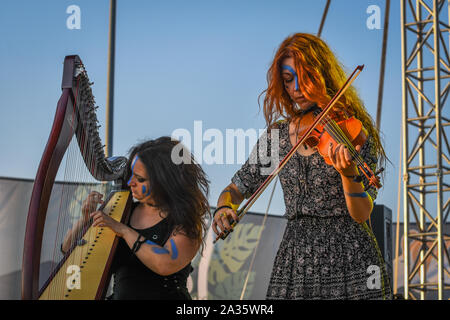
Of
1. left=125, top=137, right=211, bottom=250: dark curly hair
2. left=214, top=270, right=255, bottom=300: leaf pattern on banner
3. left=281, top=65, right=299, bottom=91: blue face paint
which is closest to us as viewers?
left=281, top=65, right=299, bottom=91: blue face paint

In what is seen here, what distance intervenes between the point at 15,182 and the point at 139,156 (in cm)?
286

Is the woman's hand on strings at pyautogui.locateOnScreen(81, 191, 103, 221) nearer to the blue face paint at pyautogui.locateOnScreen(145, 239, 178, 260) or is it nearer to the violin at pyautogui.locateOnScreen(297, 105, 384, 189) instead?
the blue face paint at pyautogui.locateOnScreen(145, 239, 178, 260)

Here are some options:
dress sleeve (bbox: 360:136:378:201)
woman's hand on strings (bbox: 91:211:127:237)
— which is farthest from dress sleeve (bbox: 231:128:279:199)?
woman's hand on strings (bbox: 91:211:127:237)

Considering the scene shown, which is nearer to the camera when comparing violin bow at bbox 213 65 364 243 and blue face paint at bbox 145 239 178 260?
violin bow at bbox 213 65 364 243

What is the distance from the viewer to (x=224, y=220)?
148 cm

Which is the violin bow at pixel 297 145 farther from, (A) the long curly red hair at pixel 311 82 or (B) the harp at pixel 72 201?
(B) the harp at pixel 72 201

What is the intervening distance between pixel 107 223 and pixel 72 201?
18 centimetres

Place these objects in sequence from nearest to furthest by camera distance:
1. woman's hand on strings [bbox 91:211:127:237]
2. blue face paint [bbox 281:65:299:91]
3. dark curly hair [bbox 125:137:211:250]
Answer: blue face paint [bbox 281:65:299:91], woman's hand on strings [bbox 91:211:127:237], dark curly hair [bbox 125:137:211:250]

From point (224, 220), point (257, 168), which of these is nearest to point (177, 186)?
point (257, 168)

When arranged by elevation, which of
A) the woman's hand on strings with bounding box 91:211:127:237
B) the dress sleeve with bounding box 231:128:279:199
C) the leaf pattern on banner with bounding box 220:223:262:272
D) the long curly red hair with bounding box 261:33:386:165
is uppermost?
the long curly red hair with bounding box 261:33:386:165

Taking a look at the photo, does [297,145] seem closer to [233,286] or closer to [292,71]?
[292,71]

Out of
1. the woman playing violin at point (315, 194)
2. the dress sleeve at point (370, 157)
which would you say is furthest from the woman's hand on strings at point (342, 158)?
the dress sleeve at point (370, 157)

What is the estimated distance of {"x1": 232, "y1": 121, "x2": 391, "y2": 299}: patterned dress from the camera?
5.00 feet

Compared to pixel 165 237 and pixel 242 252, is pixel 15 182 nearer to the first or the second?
pixel 242 252
